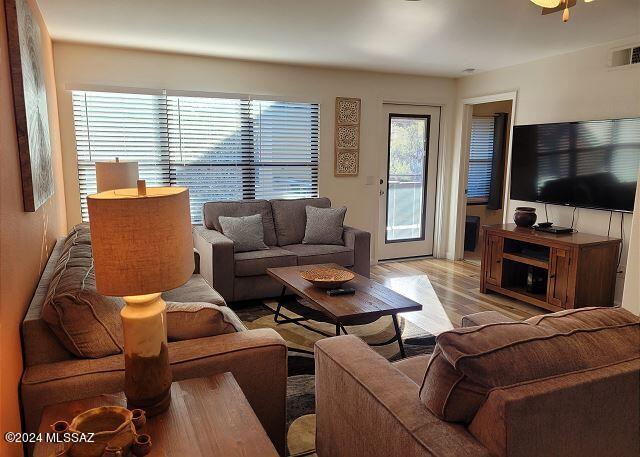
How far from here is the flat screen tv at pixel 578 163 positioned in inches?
150

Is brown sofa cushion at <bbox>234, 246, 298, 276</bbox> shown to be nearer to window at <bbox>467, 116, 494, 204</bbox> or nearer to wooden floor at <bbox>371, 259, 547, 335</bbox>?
wooden floor at <bbox>371, 259, 547, 335</bbox>

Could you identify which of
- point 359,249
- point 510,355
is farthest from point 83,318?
point 359,249

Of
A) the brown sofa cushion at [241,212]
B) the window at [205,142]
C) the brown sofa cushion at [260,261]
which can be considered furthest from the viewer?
the brown sofa cushion at [241,212]

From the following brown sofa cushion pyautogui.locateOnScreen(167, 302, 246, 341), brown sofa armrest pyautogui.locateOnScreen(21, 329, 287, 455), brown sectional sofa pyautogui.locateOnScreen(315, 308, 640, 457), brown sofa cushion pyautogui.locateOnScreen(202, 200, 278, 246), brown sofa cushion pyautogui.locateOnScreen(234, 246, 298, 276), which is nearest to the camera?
brown sectional sofa pyautogui.locateOnScreen(315, 308, 640, 457)

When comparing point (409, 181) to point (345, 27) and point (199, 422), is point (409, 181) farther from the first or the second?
point (199, 422)

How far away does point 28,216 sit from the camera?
1987 millimetres

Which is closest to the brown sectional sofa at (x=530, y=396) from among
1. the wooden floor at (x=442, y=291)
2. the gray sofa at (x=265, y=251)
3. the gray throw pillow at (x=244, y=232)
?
the wooden floor at (x=442, y=291)

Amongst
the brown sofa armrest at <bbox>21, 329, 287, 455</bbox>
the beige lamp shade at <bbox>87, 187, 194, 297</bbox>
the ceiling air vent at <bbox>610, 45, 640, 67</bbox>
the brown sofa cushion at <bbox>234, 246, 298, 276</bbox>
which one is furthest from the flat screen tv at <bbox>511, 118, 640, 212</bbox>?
the beige lamp shade at <bbox>87, 187, 194, 297</bbox>

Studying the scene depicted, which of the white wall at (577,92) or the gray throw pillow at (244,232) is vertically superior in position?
the white wall at (577,92)

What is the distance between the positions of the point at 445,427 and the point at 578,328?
18.9 inches

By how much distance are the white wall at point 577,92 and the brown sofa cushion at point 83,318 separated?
13.7ft

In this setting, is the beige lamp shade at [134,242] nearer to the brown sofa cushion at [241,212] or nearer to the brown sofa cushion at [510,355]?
the brown sofa cushion at [510,355]

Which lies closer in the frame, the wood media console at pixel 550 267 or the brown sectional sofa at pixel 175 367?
the brown sectional sofa at pixel 175 367

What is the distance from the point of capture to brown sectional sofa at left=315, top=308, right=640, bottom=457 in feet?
3.60
